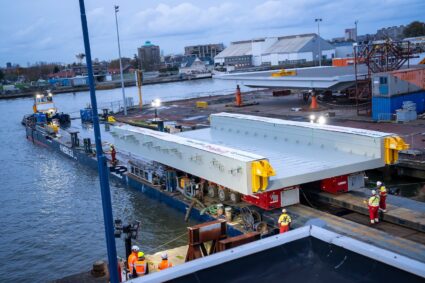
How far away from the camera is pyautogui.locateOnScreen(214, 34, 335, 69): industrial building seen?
144 m

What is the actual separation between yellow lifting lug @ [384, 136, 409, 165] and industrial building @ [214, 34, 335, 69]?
392ft

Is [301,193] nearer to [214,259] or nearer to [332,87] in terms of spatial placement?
[214,259]

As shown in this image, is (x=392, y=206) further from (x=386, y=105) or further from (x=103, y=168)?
(x=386, y=105)

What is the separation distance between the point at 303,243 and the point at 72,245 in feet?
45.6

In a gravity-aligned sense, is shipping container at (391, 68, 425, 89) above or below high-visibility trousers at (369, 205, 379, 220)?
above

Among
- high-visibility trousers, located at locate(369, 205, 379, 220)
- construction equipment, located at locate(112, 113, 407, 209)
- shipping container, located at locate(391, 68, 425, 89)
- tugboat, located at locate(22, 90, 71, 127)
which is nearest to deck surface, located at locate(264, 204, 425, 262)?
construction equipment, located at locate(112, 113, 407, 209)

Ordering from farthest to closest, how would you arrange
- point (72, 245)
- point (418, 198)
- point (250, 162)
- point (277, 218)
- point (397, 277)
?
point (418, 198), point (72, 245), point (277, 218), point (250, 162), point (397, 277)

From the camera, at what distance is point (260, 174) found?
1377 centimetres

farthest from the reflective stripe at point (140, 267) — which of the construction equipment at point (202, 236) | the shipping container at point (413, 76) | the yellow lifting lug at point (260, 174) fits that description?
the shipping container at point (413, 76)

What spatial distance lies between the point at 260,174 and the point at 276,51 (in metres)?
149

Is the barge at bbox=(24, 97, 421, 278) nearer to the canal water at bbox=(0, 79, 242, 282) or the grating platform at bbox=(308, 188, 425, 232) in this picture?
the grating platform at bbox=(308, 188, 425, 232)

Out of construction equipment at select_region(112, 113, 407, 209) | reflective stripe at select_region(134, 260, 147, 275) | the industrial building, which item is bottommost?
reflective stripe at select_region(134, 260, 147, 275)

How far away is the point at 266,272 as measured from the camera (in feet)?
21.0

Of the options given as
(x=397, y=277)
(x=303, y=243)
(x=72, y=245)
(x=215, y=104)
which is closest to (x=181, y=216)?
(x=72, y=245)
